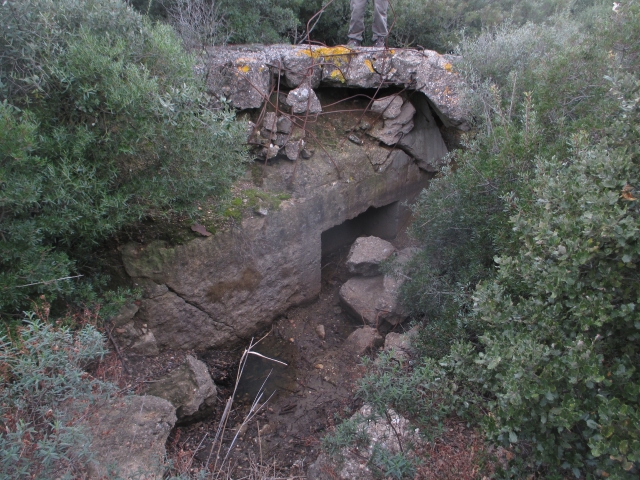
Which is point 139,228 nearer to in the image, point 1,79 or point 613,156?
point 1,79

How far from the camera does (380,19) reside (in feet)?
20.8

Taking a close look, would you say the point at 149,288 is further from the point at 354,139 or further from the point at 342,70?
the point at 342,70

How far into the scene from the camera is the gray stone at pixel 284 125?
→ 5.37 meters

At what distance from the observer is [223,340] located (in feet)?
15.4

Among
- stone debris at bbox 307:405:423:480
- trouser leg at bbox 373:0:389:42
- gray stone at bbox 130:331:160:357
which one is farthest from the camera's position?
trouser leg at bbox 373:0:389:42

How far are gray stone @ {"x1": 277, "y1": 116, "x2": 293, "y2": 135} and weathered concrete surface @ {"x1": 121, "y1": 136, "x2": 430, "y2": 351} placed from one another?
365mm

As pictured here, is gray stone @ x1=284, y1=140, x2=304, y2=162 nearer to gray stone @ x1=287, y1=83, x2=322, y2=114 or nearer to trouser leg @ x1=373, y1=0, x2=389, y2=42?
gray stone @ x1=287, y1=83, x2=322, y2=114

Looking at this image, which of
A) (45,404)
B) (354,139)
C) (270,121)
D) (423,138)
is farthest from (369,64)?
(45,404)

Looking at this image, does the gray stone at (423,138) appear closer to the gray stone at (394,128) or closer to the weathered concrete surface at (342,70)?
the gray stone at (394,128)

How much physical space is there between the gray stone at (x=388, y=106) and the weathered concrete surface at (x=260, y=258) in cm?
43

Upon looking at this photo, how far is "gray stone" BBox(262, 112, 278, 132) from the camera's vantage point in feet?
17.4

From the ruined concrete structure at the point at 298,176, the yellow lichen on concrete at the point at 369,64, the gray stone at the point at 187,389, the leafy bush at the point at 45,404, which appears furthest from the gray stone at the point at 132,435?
the yellow lichen on concrete at the point at 369,64

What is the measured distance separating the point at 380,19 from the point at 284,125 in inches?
91.3

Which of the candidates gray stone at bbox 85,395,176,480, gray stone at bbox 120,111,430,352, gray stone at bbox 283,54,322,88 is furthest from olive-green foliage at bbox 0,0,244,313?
gray stone at bbox 283,54,322,88
